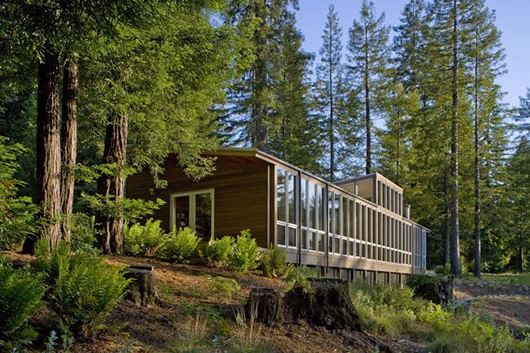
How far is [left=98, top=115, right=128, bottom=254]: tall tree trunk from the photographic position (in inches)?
405

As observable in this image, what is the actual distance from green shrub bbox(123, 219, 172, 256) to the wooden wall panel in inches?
112

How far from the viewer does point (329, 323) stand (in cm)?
651

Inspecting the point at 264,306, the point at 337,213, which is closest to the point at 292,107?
the point at 337,213

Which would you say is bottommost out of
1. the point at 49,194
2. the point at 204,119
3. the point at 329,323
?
the point at 329,323

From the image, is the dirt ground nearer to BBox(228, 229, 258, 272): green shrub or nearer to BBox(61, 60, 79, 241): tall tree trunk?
BBox(61, 60, 79, 241): tall tree trunk

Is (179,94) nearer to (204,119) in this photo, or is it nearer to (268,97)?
(204,119)

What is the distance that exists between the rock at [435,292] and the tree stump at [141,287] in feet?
26.7

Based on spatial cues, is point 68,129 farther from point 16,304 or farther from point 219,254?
point 16,304

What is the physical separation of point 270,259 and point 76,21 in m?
6.16

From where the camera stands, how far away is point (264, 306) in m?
6.04

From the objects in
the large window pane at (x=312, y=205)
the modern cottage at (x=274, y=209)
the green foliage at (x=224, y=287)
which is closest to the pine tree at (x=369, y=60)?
the modern cottage at (x=274, y=209)

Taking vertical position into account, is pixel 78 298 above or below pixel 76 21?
below

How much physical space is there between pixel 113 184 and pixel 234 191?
12.9ft

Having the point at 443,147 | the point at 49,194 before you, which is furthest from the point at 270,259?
the point at 443,147
